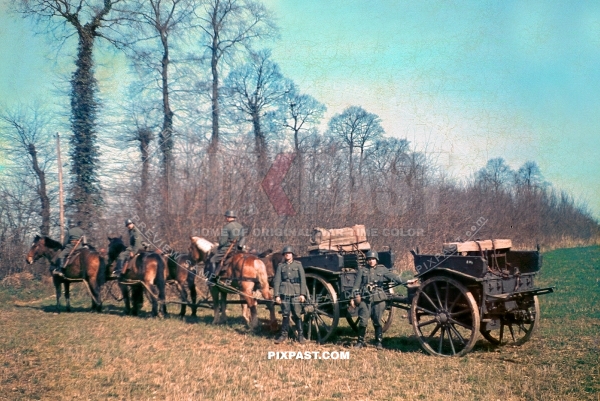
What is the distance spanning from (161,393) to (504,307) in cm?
483

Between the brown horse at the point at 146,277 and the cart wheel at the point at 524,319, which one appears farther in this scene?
the brown horse at the point at 146,277

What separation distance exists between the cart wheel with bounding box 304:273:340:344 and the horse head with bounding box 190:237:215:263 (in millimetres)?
2798

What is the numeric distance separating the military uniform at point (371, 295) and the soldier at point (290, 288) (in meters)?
0.94

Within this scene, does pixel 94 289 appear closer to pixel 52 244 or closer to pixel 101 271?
pixel 101 271

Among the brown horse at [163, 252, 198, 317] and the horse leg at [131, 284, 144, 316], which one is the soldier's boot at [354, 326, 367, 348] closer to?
the brown horse at [163, 252, 198, 317]

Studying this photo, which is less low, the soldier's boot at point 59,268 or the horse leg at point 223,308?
the soldier's boot at point 59,268

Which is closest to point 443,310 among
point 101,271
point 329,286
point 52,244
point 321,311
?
point 329,286

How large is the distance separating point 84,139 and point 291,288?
8.48 meters

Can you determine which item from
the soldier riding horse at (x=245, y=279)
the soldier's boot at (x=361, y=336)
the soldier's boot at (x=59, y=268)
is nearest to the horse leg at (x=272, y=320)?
the soldier riding horse at (x=245, y=279)

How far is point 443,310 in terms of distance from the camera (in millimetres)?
7770

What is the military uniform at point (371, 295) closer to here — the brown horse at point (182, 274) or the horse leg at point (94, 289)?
the brown horse at point (182, 274)

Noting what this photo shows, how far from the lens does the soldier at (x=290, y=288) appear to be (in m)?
8.91

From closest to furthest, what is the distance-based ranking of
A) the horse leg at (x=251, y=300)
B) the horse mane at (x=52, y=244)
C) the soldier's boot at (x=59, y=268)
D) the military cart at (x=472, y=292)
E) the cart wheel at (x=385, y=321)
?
1. the military cart at (x=472, y=292)
2. the cart wheel at (x=385, y=321)
3. the horse leg at (x=251, y=300)
4. the soldier's boot at (x=59, y=268)
5. the horse mane at (x=52, y=244)

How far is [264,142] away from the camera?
49.3ft
